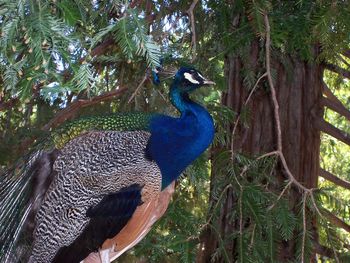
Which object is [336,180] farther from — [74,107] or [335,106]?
[74,107]

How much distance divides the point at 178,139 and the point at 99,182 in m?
0.30

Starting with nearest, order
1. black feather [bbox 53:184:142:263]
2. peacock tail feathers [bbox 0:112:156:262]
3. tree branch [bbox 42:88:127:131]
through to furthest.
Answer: black feather [bbox 53:184:142:263] < peacock tail feathers [bbox 0:112:156:262] < tree branch [bbox 42:88:127:131]

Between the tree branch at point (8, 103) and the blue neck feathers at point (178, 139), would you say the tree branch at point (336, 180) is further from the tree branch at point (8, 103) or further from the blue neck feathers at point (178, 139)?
the tree branch at point (8, 103)

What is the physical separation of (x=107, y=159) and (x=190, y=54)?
657mm

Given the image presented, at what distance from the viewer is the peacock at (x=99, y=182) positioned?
1.93 meters

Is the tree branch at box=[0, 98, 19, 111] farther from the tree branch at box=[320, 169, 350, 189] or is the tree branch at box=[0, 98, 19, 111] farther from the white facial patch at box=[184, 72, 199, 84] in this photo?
the tree branch at box=[320, 169, 350, 189]

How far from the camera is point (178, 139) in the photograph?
81.7 inches

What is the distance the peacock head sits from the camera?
2.08 m

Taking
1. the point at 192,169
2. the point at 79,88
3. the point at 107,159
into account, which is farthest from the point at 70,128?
the point at 79,88

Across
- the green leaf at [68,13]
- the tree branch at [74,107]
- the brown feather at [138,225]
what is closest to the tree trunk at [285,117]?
the tree branch at [74,107]

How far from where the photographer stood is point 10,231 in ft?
6.62

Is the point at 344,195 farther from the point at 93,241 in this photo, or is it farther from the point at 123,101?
the point at 93,241

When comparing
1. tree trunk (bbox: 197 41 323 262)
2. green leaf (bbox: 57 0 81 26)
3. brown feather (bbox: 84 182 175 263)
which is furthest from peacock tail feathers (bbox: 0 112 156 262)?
tree trunk (bbox: 197 41 323 262)

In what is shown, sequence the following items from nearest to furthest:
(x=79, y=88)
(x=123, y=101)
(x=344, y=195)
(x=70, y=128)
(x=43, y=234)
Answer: (x=79, y=88)
(x=43, y=234)
(x=70, y=128)
(x=123, y=101)
(x=344, y=195)
